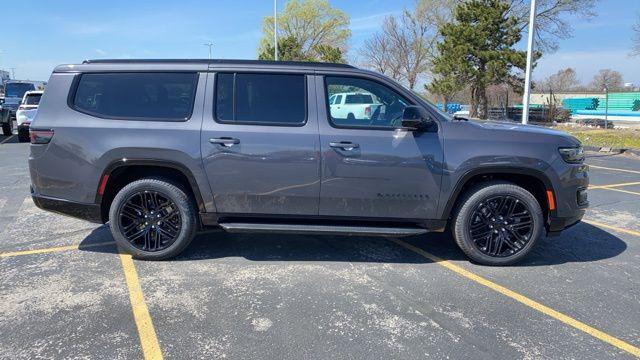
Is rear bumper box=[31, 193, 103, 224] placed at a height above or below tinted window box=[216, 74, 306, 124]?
below

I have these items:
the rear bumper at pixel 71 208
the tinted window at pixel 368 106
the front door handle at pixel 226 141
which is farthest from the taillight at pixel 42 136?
the tinted window at pixel 368 106

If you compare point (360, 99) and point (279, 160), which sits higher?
point (360, 99)

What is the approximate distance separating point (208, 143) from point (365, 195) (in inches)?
60.1

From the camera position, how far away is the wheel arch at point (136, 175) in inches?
172

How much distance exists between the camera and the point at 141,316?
3490 millimetres

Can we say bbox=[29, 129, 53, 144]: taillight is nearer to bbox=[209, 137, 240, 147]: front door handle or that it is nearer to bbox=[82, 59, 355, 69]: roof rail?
bbox=[82, 59, 355, 69]: roof rail

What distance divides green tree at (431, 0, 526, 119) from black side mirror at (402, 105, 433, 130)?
80.3ft

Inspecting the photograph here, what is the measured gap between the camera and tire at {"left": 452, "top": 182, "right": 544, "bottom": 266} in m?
4.42

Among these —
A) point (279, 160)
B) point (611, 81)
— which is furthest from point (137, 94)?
point (611, 81)

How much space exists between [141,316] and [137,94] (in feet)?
6.96

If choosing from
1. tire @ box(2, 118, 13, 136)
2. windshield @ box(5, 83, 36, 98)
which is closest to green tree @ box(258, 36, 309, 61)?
windshield @ box(5, 83, 36, 98)

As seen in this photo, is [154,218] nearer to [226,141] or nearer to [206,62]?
[226,141]

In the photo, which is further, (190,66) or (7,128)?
(7,128)

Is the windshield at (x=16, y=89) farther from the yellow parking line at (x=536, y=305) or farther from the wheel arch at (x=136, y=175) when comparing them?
the yellow parking line at (x=536, y=305)
